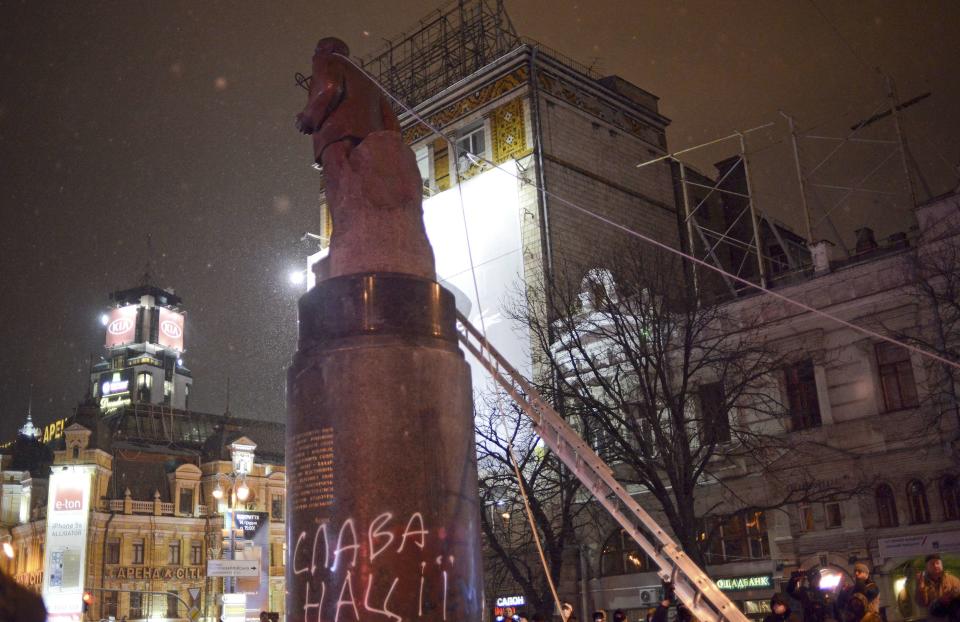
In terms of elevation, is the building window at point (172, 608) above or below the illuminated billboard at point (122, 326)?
below

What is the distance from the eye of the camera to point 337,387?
9320 mm

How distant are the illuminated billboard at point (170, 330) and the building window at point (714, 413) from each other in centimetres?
13025

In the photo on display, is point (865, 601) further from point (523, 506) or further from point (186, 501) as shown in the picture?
point (186, 501)

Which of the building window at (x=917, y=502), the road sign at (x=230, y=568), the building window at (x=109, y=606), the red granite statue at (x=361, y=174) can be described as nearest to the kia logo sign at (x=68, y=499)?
the building window at (x=109, y=606)

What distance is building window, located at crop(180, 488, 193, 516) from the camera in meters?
73.6

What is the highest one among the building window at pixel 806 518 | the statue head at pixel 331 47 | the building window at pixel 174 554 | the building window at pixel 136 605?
the statue head at pixel 331 47

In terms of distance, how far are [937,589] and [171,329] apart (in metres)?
150

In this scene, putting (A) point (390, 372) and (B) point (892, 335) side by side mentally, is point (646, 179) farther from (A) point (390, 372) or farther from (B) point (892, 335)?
(A) point (390, 372)

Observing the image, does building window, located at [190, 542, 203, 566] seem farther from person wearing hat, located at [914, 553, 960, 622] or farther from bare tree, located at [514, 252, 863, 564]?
person wearing hat, located at [914, 553, 960, 622]

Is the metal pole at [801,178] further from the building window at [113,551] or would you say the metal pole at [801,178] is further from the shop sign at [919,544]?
the building window at [113,551]

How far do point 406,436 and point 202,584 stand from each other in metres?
66.1

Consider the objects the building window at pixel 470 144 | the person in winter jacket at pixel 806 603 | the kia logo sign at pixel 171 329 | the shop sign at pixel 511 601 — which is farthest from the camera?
the kia logo sign at pixel 171 329

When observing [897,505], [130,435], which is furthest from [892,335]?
[130,435]

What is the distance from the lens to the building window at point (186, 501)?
73625mm
